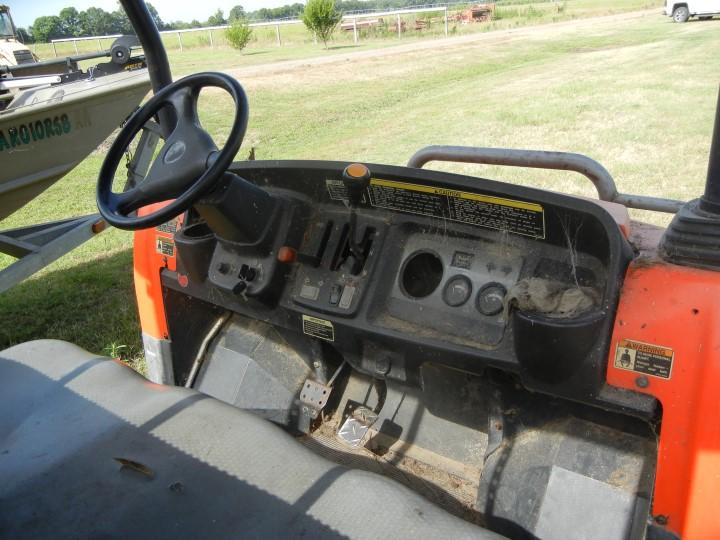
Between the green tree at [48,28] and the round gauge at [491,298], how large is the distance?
72.7ft

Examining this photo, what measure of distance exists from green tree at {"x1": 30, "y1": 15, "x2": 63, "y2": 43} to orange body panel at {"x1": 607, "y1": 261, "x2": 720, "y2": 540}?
22621 millimetres

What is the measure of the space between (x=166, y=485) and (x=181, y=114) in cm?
114

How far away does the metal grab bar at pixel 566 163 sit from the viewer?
2.10 meters

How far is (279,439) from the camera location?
1.62 meters

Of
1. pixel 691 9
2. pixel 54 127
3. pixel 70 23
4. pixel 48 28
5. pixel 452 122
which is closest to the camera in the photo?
pixel 54 127

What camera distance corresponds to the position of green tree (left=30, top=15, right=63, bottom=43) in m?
20.7

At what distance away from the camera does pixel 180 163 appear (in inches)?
73.5

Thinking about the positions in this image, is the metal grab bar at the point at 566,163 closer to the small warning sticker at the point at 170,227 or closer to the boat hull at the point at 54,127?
the small warning sticker at the point at 170,227

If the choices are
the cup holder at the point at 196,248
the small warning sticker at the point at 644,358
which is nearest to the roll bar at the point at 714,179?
the small warning sticker at the point at 644,358

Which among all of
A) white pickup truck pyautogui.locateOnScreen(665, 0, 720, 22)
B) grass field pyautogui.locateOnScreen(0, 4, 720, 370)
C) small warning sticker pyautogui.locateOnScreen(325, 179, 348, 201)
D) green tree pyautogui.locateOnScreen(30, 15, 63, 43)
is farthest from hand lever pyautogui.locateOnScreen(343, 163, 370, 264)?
Result: white pickup truck pyautogui.locateOnScreen(665, 0, 720, 22)

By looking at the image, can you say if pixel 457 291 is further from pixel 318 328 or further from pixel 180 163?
pixel 180 163

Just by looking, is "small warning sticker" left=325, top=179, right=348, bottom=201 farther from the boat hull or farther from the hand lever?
the boat hull

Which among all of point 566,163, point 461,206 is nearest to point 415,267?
point 461,206

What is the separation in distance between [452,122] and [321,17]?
822 inches
